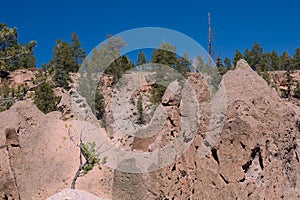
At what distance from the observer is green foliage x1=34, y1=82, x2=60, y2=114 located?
2264cm

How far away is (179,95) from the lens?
7781mm

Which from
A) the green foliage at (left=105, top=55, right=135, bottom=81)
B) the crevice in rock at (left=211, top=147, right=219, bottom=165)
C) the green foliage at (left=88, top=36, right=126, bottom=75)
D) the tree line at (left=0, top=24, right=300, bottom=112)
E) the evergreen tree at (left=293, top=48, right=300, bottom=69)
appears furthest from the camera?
the evergreen tree at (left=293, top=48, right=300, bottom=69)

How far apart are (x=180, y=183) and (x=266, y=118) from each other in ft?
7.03

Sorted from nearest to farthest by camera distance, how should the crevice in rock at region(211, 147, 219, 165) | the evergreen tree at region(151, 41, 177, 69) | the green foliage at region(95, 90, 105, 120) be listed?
the crevice in rock at region(211, 147, 219, 165) → the green foliage at region(95, 90, 105, 120) → the evergreen tree at region(151, 41, 177, 69)

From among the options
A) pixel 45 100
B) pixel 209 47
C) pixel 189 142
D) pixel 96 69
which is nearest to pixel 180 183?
pixel 189 142

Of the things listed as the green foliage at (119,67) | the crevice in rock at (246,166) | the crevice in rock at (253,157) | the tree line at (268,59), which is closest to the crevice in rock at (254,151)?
the crevice in rock at (253,157)

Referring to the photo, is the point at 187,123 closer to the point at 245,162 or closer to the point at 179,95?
the point at 179,95

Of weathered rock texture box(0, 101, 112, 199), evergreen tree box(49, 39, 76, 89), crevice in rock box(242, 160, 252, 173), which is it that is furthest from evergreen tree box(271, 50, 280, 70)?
crevice in rock box(242, 160, 252, 173)

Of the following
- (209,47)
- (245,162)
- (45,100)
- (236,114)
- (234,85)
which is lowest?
(245,162)

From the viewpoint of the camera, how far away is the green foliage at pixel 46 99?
74.3ft

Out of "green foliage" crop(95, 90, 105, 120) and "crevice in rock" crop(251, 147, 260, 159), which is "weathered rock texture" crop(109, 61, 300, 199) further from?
"green foliage" crop(95, 90, 105, 120)

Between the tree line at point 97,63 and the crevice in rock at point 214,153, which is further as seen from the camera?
the tree line at point 97,63

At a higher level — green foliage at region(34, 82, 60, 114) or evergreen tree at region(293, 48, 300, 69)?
evergreen tree at region(293, 48, 300, 69)

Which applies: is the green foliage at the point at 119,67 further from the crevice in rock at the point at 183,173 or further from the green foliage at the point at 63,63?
the crevice in rock at the point at 183,173
